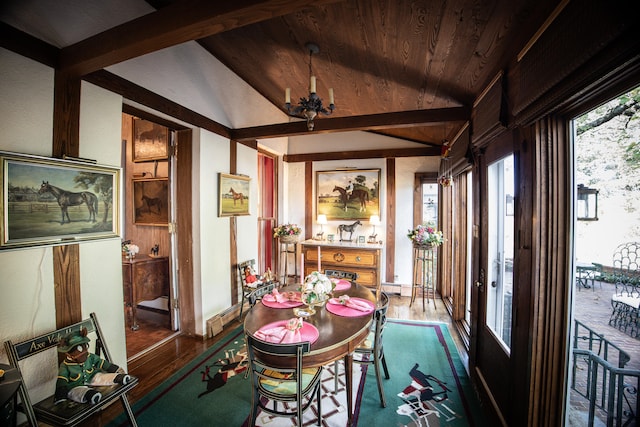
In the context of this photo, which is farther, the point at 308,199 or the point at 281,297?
the point at 308,199

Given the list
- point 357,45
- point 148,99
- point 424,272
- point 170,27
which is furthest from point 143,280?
point 424,272

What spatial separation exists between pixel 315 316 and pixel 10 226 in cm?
209

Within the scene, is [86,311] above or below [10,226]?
below

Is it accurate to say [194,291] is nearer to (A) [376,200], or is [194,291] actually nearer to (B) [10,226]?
(B) [10,226]

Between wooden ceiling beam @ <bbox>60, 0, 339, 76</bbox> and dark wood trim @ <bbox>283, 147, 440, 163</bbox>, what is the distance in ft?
12.3

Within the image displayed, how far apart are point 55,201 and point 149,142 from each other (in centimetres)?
211

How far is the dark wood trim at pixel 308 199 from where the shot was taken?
17.3ft

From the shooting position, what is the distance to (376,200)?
15.9 ft

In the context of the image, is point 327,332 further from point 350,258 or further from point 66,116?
point 350,258

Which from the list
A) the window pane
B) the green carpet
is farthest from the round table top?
the window pane

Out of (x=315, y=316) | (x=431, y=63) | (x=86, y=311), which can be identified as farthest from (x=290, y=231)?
(x=431, y=63)

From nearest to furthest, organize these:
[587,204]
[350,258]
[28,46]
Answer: [587,204]
[28,46]
[350,258]

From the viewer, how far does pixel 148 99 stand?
94.1 inches

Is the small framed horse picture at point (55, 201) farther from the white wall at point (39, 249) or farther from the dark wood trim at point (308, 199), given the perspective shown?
the dark wood trim at point (308, 199)
